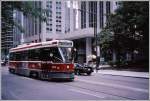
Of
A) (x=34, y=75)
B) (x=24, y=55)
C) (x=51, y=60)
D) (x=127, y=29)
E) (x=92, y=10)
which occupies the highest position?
(x=92, y=10)

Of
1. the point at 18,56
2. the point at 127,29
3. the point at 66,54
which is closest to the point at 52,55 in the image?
the point at 66,54

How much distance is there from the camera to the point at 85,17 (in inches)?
3519

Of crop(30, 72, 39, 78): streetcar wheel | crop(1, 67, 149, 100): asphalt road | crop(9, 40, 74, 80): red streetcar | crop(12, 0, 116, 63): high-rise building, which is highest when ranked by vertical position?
crop(12, 0, 116, 63): high-rise building

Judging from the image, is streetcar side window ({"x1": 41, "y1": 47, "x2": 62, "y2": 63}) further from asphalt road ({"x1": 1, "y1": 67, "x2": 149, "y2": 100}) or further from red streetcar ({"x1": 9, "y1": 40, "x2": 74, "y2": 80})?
asphalt road ({"x1": 1, "y1": 67, "x2": 149, "y2": 100})

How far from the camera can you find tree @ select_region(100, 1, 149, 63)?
43.6 m

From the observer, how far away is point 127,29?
153 feet

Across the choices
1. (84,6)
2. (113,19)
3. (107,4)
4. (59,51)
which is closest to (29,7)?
(59,51)

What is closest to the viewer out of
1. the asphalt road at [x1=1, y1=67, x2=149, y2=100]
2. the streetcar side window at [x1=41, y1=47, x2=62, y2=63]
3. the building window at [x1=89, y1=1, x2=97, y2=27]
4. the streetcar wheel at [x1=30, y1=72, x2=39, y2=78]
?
the asphalt road at [x1=1, y1=67, x2=149, y2=100]

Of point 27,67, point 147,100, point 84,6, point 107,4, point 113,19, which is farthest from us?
point 107,4

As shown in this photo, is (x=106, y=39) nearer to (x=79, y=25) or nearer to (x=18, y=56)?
(x=18, y=56)

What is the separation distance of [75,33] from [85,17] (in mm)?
12804

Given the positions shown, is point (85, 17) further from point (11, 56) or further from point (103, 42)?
point (11, 56)

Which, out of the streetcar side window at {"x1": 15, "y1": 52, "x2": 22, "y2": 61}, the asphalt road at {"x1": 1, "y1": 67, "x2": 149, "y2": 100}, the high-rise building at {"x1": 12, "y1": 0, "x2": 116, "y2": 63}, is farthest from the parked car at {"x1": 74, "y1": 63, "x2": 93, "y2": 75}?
the high-rise building at {"x1": 12, "y1": 0, "x2": 116, "y2": 63}

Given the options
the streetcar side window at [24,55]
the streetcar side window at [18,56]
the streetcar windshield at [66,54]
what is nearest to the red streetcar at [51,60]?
the streetcar windshield at [66,54]
